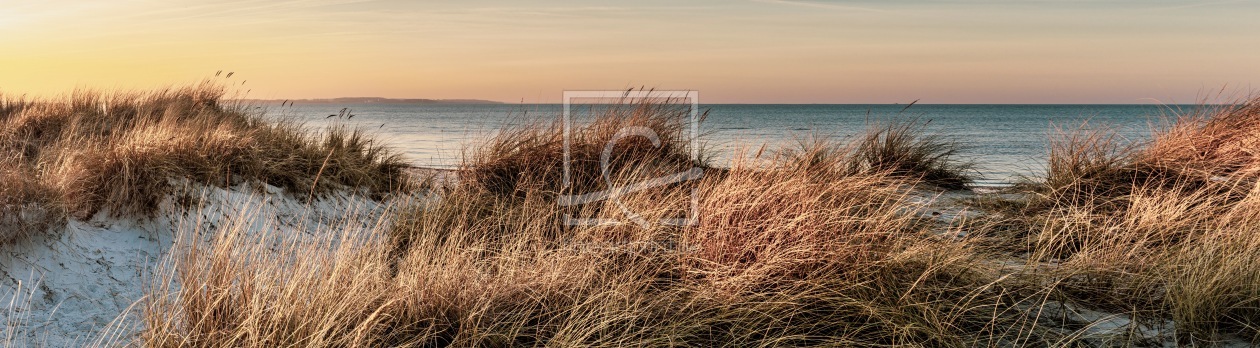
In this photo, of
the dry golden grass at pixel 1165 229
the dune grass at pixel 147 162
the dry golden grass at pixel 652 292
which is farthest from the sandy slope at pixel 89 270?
the dry golden grass at pixel 1165 229

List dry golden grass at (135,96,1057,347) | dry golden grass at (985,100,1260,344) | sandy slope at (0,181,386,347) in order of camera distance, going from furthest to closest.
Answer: sandy slope at (0,181,386,347), dry golden grass at (985,100,1260,344), dry golden grass at (135,96,1057,347)

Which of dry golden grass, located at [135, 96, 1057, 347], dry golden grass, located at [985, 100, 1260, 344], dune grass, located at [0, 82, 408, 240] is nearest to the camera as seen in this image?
dry golden grass, located at [135, 96, 1057, 347]

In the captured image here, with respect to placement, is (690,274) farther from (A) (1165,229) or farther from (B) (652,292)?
(A) (1165,229)

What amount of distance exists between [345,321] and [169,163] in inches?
128

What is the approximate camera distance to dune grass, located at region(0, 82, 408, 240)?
5.18m

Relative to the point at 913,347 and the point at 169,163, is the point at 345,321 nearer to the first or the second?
the point at 913,347

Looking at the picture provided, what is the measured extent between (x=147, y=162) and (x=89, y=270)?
1.08 meters

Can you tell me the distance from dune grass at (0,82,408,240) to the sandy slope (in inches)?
4.6

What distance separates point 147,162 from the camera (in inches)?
226

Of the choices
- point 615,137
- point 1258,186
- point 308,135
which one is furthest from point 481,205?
point 1258,186

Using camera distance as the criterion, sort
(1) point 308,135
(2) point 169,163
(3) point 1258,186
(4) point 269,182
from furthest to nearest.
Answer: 1. (1) point 308,135
2. (4) point 269,182
3. (2) point 169,163
4. (3) point 1258,186

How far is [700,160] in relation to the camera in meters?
7.80

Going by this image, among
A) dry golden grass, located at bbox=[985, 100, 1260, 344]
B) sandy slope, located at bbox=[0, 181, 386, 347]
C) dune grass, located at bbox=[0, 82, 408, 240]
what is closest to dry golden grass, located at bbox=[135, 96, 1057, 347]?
sandy slope, located at bbox=[0, 181, 386, 347]

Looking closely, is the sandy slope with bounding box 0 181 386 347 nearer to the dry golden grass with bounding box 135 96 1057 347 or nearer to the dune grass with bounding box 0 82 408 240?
the dune grass with bounding box 0 82 408 240
